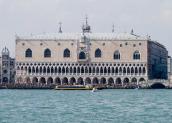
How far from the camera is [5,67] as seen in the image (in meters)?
180

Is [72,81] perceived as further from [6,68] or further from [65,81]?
[6,68]

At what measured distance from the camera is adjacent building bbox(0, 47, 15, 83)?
7052 inches

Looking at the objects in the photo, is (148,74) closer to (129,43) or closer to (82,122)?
(129,43)

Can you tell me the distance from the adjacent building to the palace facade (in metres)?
15.1

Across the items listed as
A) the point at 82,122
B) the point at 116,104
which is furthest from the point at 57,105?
the point at 82,122

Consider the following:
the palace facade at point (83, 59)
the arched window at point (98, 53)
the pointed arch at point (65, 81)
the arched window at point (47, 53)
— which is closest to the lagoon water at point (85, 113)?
the palace facade at point (83, 59)

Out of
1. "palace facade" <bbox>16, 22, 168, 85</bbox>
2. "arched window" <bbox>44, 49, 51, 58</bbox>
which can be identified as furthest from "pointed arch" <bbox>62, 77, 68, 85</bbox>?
"arched window" <bbox>44, 49, 51, 58</bbox>

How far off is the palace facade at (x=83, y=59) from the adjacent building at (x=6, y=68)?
15.1 m

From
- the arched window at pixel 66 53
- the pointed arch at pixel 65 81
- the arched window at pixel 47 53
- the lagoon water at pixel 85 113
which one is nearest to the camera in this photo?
the lagoon water at pixel 85 113

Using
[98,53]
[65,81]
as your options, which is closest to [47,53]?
[65,81]

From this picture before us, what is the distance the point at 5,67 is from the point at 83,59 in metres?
23.2

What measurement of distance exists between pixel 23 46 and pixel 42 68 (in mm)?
5288

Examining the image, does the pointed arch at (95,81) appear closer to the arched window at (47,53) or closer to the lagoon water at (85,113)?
the arched window at (47,53)

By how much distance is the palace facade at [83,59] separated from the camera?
16138 cm
